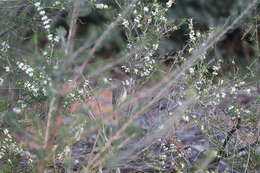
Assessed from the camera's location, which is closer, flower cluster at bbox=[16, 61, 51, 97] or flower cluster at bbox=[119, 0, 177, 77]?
flower cluster at bbox=[16, 61, 51, 97]

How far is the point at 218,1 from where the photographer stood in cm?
659

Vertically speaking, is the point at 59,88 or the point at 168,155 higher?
the point at 59,88

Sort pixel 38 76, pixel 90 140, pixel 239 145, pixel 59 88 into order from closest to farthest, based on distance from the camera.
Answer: pixel 59 88
pixel 38 76
pixel 239 145
pixel 90 140

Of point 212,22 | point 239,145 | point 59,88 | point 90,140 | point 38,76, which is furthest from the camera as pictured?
point 212,22

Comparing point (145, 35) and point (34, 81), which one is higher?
point (145, 35)

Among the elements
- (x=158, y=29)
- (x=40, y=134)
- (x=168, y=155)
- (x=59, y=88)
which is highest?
(x=158, y=29)

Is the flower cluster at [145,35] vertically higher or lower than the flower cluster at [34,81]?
higher

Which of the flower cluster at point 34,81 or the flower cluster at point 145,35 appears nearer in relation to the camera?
the flower cluster at point 34,81

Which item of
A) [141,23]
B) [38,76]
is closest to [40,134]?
[38,76]

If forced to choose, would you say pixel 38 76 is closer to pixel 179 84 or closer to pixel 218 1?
pixel 179 84

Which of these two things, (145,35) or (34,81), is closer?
(34,81)

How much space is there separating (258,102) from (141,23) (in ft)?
3.37

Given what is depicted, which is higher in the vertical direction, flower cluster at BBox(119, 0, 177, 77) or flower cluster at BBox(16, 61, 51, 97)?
flower cluster at BBox(119, 0, 177, 77)

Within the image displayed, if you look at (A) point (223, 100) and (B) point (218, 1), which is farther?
(B) point (218, 1)
